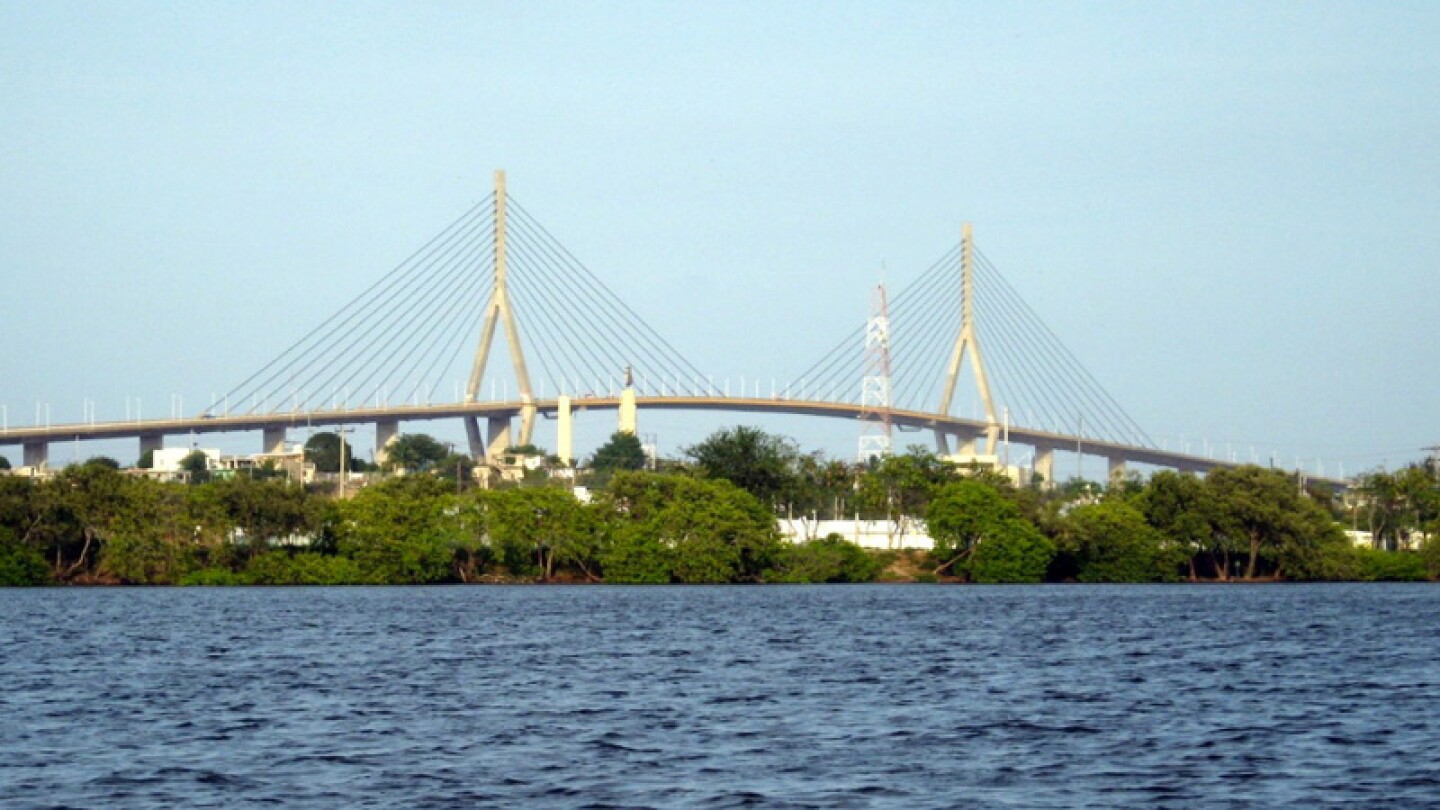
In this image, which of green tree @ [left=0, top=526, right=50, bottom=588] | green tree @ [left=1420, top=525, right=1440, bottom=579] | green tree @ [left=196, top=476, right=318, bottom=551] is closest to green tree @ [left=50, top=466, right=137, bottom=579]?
green tree @ [left=0, top=526, right=50, bottom=588]

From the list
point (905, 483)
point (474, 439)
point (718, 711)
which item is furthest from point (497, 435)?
point (718, 711)

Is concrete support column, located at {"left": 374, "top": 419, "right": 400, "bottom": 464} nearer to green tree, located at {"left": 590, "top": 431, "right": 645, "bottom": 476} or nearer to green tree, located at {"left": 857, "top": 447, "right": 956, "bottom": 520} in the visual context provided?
green tree, located at {"left": 590, "top": 431, "right": 645, "bottom": 476}

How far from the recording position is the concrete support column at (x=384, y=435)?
13475 centimetres

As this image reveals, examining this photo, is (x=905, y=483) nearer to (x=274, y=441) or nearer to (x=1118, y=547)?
(x=1118, y=547)

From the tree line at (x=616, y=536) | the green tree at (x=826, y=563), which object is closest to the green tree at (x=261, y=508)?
the tree line at (x=616, y=536)

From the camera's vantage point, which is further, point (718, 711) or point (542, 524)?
point (542, 524)

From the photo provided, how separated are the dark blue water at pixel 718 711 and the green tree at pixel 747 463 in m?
44.0

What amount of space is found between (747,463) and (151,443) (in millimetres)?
55709

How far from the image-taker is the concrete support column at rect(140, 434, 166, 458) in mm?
136125

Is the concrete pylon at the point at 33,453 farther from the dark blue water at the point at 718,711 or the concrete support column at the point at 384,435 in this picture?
the dark blue water at the point at 718,711

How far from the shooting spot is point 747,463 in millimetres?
98125

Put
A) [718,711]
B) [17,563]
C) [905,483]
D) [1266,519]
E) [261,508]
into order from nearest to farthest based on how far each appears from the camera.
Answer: [718,711]
[17,563]
[261,508]
[1266,519]
[905,483]

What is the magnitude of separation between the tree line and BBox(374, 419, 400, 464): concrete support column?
51.1m

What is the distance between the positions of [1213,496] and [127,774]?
6655cm
